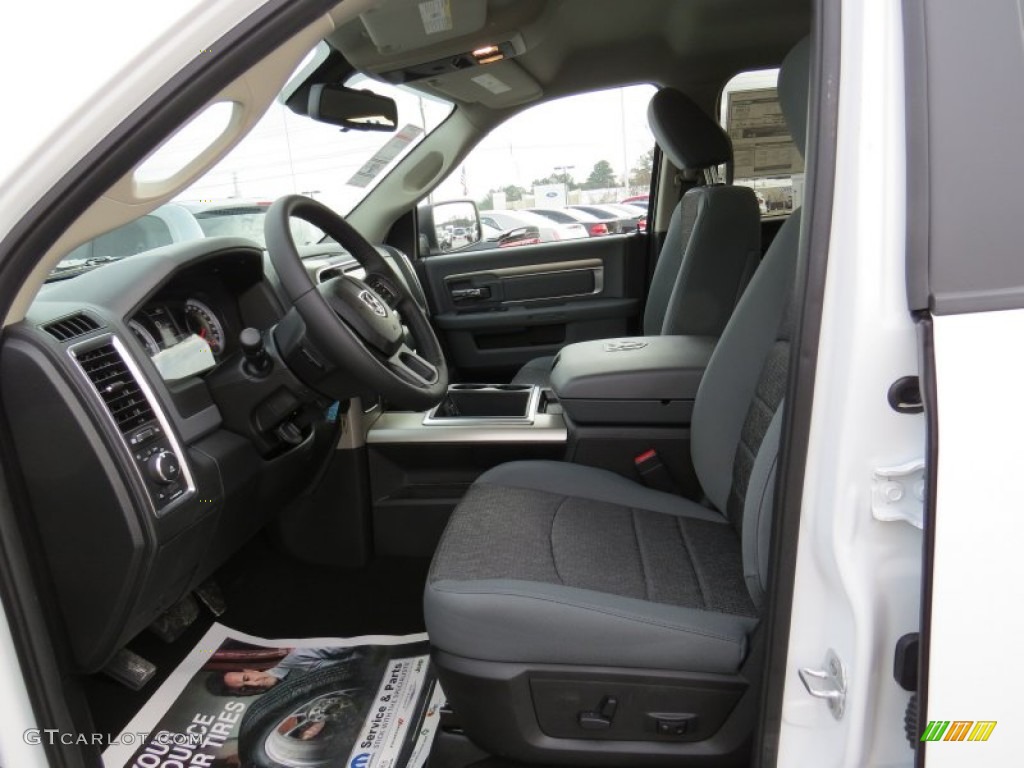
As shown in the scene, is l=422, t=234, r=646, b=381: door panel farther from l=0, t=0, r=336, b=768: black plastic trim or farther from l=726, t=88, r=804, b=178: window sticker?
l=0, t=0, r=336, b=768: black plastic trim

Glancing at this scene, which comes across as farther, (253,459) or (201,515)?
(253,459)

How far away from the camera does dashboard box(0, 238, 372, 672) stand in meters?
0.96

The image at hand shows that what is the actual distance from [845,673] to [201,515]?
0.96m

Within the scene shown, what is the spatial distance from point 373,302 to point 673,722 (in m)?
0.84

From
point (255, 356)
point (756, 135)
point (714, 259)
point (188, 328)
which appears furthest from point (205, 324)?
point (756, 135)

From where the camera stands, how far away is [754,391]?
1364mm

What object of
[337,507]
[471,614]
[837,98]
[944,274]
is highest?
[837,98]

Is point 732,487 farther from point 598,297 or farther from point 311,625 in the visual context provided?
point 598,297

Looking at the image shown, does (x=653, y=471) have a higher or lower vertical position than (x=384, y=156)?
lower

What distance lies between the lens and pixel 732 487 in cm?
138

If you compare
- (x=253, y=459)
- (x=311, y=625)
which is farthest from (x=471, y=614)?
(x=311, y=625)

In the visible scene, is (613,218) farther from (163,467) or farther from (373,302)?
(163,467)

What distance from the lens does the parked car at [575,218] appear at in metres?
2.87

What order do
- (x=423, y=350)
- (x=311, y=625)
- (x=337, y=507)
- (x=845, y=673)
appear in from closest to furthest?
(x=845, y=673) → (x=423, y=350) → (x=311, y=625) → (x=337, y=507)
